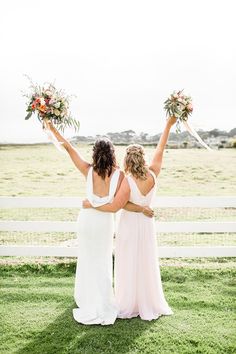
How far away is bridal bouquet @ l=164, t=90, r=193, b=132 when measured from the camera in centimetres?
655

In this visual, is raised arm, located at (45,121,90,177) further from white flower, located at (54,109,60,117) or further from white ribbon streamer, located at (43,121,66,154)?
white flower, located at (54,109,60,117)

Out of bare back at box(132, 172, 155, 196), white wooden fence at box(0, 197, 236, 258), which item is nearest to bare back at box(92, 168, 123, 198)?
bare back at box(132, 172, 155, 196)

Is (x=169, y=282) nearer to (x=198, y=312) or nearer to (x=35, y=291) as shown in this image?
(x=198, y=312)

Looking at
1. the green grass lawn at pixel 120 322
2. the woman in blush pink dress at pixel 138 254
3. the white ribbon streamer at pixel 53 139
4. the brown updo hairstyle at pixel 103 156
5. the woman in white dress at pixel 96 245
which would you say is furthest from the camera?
the white ribbon streamer at pixel 53 139

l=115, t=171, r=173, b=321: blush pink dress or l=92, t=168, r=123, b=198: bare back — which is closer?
l=92, t=168, r=123, b=198: bare back

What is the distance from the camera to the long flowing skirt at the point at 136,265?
6.29 metres

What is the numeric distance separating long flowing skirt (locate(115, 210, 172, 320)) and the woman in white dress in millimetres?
149

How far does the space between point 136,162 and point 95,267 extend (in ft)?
4.83

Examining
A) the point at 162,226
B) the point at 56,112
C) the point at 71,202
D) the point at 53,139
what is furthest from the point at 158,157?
the point at 71,202

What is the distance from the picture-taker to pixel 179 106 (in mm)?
6559

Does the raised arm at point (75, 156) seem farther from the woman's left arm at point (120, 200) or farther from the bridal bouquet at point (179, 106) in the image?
the bridal bouquet at point (179, 106)

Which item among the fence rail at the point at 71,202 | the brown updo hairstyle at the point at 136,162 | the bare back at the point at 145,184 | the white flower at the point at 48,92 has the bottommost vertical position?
the fence rail at the point at 71,202

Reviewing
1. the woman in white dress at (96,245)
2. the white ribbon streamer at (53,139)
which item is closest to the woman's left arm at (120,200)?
the woman in white dress at (96,245)

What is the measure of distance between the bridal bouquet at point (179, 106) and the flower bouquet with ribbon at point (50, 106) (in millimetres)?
1316
